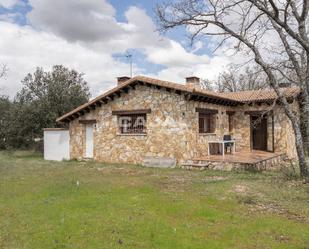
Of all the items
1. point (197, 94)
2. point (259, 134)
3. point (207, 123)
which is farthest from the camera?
point (259, 134)

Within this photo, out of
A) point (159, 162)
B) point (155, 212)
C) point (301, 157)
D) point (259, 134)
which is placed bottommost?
point (155, 212)

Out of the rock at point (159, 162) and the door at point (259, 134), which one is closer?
the rock at point (159, 162)

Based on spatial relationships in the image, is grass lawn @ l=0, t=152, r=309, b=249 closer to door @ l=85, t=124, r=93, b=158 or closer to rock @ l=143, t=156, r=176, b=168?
rock @ l=143, t=156, r=176, b=168

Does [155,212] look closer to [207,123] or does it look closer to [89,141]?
[207,123]

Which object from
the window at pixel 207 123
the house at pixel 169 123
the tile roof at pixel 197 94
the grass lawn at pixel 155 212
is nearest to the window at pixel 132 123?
the house at pixel 169 123

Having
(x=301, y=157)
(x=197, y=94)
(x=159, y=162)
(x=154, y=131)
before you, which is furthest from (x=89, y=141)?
(x=301, y=157)

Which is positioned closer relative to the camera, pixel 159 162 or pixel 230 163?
pixel 230 163

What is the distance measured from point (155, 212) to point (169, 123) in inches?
320

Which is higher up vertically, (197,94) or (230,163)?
(197,94)

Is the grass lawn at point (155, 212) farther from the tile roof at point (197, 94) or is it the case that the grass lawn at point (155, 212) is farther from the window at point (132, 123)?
the window at point (132, 123)

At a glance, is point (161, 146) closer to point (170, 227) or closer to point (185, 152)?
point (185, 152)

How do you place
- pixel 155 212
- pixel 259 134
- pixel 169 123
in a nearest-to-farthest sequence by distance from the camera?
pixel 155 212 < pixel 169 123 < pixel 259 134

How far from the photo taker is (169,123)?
49.2ft

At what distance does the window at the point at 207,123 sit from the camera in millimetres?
16281
